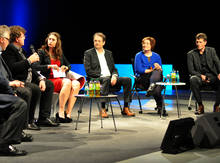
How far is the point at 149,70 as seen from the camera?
17.1 ft

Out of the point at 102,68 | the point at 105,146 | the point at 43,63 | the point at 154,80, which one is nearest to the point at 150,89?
the point at 154,80

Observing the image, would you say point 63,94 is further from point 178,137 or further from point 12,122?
point 178,137

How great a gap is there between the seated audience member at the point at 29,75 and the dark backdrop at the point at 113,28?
517 centimetres

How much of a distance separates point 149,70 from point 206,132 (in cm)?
235

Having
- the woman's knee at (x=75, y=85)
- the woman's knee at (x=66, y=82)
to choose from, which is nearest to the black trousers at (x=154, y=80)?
the woman's knee at (x=75, y=85)

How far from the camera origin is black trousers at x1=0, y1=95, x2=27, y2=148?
251cm

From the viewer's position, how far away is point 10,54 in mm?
3574

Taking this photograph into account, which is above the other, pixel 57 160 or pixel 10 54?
pixel 10 54

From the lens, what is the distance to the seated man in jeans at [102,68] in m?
4.92

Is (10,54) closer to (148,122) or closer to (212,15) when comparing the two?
(148,122)

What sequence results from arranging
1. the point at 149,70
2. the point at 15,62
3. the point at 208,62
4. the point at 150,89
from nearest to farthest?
the point at 15,62, the point at 150,89, the point at 149,70, the point at 208,62

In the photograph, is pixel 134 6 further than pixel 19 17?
Yes

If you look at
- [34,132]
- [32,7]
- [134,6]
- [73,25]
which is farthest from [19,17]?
[34,132]

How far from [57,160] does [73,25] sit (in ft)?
27.1
